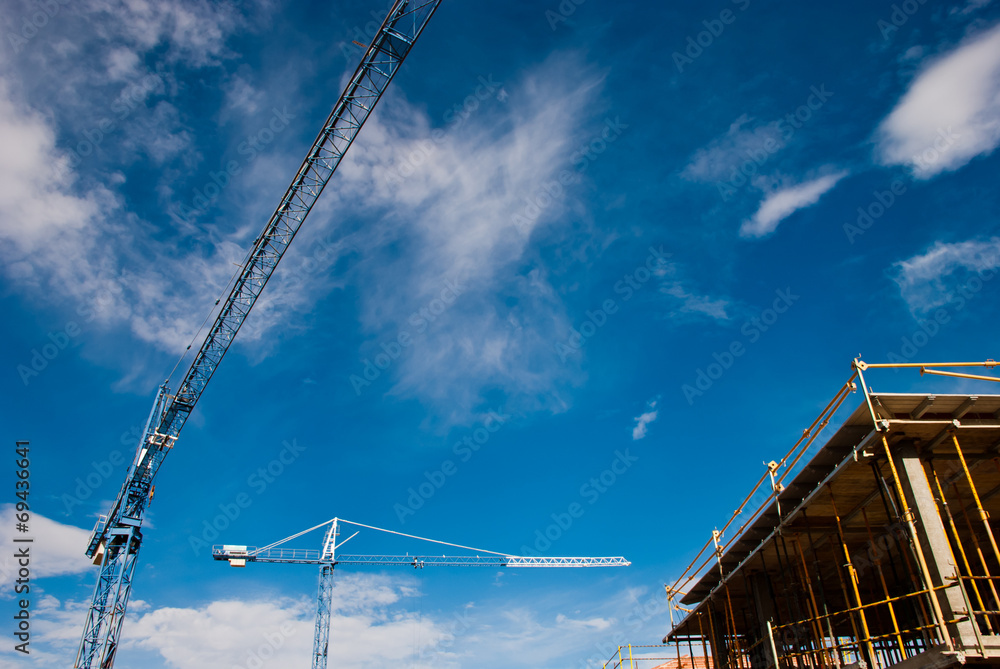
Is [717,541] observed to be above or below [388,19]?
below

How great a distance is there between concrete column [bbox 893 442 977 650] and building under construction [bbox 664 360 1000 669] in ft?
0.06

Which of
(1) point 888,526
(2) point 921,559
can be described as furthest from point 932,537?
(1) point 888,526

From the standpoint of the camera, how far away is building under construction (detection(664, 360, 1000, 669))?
376 inches

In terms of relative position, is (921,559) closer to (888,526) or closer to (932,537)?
(932,537)

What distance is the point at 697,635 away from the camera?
24156 mm

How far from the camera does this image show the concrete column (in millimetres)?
9266

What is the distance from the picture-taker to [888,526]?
14211mm

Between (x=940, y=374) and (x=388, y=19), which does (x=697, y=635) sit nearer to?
(x=940, y=374)

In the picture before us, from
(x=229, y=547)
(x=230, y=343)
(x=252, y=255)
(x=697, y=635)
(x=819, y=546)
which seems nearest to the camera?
(x=819, y=546)

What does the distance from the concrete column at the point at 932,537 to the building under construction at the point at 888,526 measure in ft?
0.06

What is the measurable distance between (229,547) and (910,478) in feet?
265

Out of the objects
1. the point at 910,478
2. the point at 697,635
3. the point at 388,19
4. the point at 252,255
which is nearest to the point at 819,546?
the point at 910,478

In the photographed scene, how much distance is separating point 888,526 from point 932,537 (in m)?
4.99

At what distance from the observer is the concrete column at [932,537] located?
30.4 ft
